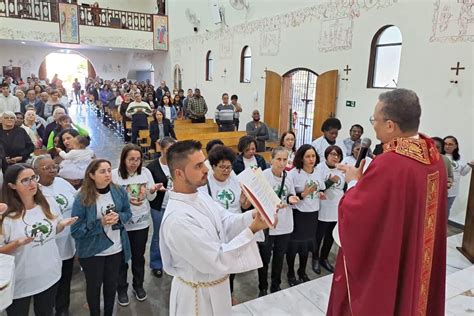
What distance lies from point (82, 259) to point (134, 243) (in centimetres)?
64

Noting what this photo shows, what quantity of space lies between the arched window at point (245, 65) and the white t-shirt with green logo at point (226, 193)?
7879 mm

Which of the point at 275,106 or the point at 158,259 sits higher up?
the point at 275,106

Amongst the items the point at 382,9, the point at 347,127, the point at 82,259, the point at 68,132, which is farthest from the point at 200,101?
the point at 82,259

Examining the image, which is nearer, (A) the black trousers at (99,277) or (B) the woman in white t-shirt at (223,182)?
(A) the black trousers at (99,277)

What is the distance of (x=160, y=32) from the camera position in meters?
15.8

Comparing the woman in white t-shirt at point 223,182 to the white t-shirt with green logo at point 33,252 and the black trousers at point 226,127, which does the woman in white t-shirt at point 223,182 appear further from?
the black trousers at point 226,127

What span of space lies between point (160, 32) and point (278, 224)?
1450 centimetres

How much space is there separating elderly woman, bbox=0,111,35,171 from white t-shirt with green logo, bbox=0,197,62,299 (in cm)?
248

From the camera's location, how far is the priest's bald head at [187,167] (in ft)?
5.60

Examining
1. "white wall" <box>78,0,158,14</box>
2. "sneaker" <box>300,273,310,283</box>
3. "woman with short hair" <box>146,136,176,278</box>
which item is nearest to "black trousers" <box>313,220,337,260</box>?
"sneaker" <box>300,273,310,283</box>

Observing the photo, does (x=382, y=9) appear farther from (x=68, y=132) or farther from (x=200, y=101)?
(x=68, y=132)

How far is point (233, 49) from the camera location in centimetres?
1116

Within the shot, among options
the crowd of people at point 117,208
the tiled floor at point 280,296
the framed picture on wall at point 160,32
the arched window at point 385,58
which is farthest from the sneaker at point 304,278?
the framed picture on wall at point 160,32

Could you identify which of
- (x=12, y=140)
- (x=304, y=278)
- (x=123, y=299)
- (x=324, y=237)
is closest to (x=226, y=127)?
(x=12, y=140)
